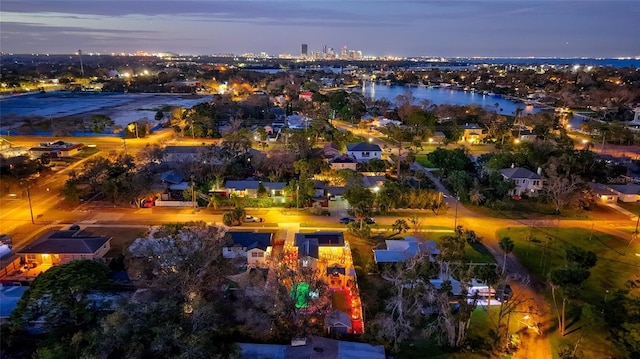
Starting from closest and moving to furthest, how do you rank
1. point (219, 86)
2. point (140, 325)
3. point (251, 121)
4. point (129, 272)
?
point (140, 325) < point (129, 272) < point (251, 121) < point (219, 86)

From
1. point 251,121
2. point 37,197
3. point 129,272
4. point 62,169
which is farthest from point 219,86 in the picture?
point 129,272

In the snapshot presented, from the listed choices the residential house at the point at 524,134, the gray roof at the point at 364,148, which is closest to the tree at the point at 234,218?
the gray roof at the point at 364,148

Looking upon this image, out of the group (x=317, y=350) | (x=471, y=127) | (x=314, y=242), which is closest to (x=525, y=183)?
(x=314, y=242)

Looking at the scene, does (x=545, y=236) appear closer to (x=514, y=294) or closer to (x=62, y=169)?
(x=514, y=294)

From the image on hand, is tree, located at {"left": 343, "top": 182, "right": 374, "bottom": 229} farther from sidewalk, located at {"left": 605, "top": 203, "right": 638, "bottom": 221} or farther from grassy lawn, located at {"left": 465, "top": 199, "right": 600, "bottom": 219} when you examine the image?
sidewalk, located at {"left": 605, "top": 203, "right": 638, "bottom": 221}

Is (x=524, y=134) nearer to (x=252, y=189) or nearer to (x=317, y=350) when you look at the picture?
(x=252, y=189)

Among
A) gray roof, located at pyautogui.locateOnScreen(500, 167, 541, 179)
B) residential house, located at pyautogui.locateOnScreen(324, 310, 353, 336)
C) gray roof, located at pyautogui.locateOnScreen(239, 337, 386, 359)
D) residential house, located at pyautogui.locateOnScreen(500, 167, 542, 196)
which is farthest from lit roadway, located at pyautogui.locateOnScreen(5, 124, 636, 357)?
gray roof, located at pyautogui.locateOnScreen(239, 337, 386, 359)
